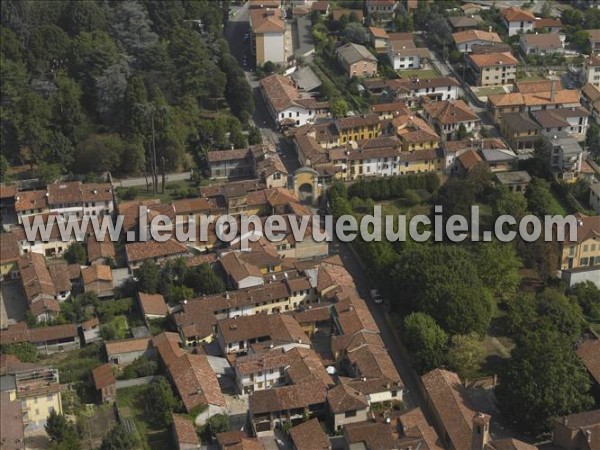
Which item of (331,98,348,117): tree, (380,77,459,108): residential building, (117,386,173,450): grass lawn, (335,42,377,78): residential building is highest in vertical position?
(335,42,377,78): residential building

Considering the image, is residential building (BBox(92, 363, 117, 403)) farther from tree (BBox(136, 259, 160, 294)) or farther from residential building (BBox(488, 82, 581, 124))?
residential building (BBox(488, 82, 581, 124))

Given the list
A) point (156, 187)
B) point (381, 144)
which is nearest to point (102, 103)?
point (156, 187)

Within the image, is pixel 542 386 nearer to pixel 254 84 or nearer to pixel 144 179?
pixel 144 179

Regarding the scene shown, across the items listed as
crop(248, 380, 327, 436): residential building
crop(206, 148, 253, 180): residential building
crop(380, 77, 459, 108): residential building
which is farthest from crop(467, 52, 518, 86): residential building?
crop(248, 380, 327, 436): residential building

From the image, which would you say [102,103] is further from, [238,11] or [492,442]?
[492,442]

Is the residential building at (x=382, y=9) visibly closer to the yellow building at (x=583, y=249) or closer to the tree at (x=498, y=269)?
the yellow building at (x=583, y=249)

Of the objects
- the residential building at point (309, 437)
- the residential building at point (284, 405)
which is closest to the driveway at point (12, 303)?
the residential building at point (284, 405)

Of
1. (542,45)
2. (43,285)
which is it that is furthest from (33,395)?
(542,45)
